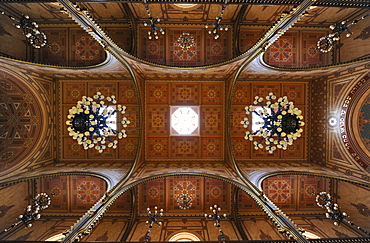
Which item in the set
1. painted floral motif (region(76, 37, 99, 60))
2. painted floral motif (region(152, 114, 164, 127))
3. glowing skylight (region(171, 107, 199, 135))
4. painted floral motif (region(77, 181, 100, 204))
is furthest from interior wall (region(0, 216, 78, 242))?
painted floral motif (region(76, 37, 99, 60))

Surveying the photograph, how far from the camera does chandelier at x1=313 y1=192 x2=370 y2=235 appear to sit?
6938 mm

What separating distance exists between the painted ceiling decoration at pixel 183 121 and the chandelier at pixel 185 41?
Result: 128 millimetres

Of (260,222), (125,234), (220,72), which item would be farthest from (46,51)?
(260,222)

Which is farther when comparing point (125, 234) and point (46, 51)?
point (46, 51)

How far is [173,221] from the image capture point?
8.64 metres

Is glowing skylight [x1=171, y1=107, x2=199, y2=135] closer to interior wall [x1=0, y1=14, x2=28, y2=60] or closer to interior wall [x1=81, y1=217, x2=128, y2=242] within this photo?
interior wall [x1=81, y1=217, x2=128, y2=242]

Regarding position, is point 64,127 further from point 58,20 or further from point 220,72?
point 220,72

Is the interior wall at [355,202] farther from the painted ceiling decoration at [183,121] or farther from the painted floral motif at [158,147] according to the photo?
the painted floral motif at [158,147]

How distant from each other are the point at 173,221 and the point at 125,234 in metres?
2.24

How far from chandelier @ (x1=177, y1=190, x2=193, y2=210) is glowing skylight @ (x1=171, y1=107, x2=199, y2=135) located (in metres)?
3.17

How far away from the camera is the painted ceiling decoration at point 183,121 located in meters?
7.29

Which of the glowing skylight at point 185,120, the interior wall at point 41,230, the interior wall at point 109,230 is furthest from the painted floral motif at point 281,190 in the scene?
the interior wall at point 41,230

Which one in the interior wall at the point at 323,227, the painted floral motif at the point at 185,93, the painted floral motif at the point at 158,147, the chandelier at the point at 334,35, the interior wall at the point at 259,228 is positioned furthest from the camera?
the painted floral motif at the point at 158,147

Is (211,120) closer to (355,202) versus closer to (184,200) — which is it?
(184,200)
